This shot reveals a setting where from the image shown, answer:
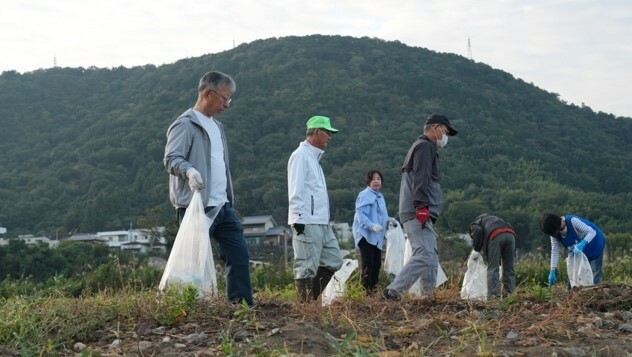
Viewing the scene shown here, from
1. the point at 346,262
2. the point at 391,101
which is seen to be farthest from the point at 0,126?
the point at 346,262

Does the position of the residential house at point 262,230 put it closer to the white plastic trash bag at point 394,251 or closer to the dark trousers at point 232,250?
the white plastic trash bag at point 394,251

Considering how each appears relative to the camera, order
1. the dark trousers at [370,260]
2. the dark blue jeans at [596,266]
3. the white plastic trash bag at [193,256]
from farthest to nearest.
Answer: the dark blue jeans at [596,266], the dark trousers at [370,260], the white plastic trash bag at [193,256]

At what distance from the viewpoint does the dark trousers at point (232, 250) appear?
5426mm

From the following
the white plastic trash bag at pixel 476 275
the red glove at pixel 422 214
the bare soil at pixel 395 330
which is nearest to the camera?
the bare soil at pixel 395 330

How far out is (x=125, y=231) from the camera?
1924 inches

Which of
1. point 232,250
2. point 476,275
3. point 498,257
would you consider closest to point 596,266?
point 498,257

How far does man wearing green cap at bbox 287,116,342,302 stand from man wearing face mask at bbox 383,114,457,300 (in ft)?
1.92

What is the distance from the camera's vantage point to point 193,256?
5145 millimetres

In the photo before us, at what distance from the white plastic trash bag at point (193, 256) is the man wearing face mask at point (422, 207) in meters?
1.66

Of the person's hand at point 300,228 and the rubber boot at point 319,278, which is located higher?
the person's hand at point 300,228

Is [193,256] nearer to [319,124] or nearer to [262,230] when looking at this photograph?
[319,124]

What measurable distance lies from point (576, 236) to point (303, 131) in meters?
49.6

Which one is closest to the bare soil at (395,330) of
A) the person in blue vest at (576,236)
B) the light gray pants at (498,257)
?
the light gray pants at (498,257)

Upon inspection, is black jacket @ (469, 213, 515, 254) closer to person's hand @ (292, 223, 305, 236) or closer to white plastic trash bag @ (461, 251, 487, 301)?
white plastic trash bag @ (461, 251, 487, 301)
